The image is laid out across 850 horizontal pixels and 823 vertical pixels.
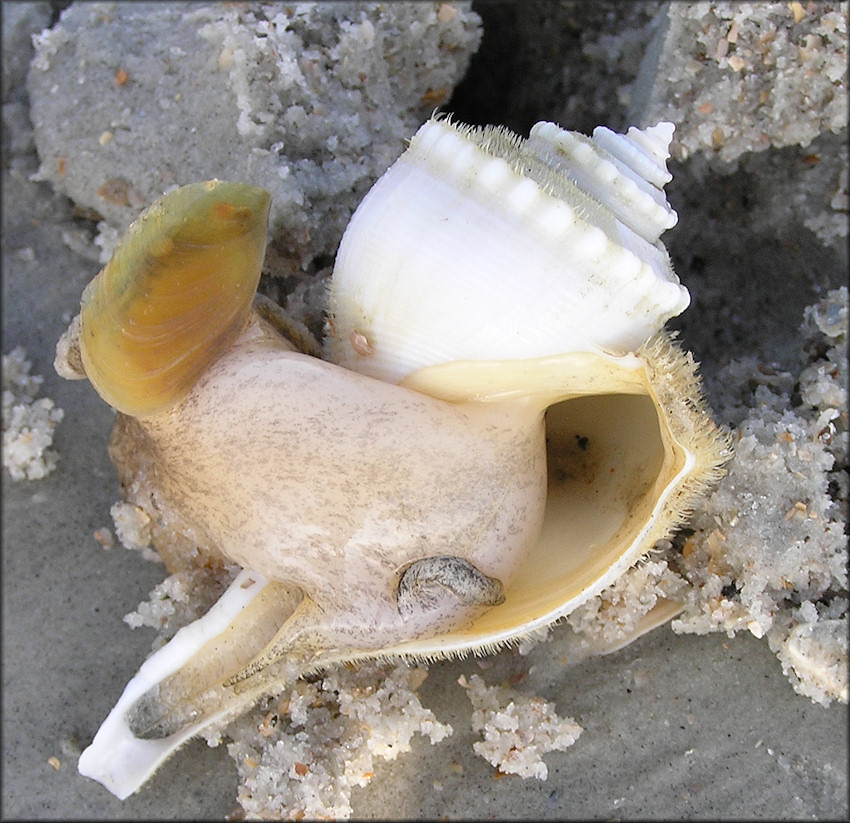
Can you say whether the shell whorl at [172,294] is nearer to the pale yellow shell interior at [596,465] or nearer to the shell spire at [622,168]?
the pale yellow shell interior at [596,465]

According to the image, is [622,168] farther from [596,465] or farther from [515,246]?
[596,465]

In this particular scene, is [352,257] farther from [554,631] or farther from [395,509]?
[554,631]

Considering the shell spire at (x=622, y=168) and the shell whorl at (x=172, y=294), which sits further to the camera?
the shell spire at (x=622, y=168)

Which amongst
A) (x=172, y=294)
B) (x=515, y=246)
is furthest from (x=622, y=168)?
(x=172, y=294)

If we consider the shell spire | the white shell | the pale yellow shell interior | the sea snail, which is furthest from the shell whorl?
the shell spire

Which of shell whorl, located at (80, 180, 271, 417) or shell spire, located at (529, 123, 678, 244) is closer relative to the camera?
shell whorl, located at (80, 180, 271, 417)

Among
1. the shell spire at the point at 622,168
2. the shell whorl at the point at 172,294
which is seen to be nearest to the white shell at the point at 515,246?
the shell spire at the point at 622,168

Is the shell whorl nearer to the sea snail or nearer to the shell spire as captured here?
the sea snail
